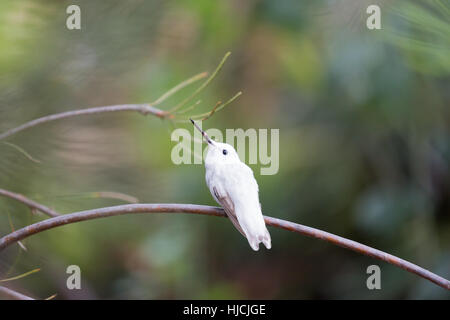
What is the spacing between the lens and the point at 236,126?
1179 mm

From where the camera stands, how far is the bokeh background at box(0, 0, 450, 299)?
26.7 inches

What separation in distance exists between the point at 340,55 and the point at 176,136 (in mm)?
701

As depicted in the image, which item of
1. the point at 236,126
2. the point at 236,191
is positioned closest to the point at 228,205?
the point at 236,191

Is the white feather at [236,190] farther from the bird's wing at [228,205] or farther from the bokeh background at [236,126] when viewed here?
the bokeh background at [236,126]

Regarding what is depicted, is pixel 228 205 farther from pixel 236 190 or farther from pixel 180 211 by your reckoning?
pixel 180 211

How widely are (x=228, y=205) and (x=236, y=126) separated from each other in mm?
601

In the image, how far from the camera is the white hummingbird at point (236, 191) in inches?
21.7

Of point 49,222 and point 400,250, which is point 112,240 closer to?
point 400,250

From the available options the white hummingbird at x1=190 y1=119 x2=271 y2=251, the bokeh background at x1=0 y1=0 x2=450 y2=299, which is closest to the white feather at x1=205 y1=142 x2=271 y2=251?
the white hummingbird at x1=190 y1=119 x2=271 y2=251

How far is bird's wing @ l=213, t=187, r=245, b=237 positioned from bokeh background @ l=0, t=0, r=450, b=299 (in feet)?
0.63

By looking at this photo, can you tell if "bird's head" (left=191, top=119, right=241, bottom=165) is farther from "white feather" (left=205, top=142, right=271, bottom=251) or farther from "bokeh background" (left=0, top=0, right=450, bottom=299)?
"bokeh background" (left=0, top=0, right=450, bottom=299)

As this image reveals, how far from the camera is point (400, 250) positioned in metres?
1.22

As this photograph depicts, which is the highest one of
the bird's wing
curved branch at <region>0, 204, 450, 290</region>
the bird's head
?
the bird's head

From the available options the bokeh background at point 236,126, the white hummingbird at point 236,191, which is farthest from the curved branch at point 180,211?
the bokeh background at point 236,126
